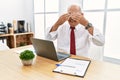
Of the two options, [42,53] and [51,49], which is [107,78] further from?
[42,53]

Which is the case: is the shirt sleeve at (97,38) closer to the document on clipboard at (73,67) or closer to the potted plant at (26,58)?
the document on clipboard at (73,67)

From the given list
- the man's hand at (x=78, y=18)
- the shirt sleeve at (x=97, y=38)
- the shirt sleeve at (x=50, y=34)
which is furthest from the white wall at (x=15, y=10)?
the shirt sleeve at (x=97, y=38)

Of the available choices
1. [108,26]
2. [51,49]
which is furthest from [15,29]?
[51,49]

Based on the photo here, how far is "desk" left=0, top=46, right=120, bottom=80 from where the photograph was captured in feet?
3.13

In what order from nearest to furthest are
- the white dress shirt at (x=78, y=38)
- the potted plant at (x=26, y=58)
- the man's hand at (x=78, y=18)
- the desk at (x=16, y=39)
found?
the potted plant at (x=26, y=58)
the man's hand at (x=78, y=18)
the white dress shirt at (x=78, y=38)
the desk at (x=16, y=39)

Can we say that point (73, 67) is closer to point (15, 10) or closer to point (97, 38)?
point (97, 38)

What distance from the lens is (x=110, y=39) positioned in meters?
2.39

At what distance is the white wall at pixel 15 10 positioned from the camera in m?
3.36

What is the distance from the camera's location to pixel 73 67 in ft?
3.65

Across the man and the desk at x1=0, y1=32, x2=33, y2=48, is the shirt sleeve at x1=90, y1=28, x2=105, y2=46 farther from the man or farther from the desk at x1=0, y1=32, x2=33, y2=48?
the desk at x1=0, y1=32, x2=33, y2=48

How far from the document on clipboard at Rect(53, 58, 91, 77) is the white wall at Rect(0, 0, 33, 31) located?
2663mm

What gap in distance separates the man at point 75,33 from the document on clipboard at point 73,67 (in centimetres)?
51

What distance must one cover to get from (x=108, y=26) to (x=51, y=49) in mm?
1492

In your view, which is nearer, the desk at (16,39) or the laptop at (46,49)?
the laptop at (46,49)
